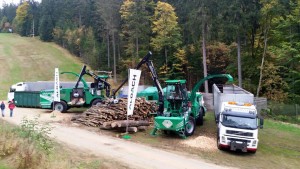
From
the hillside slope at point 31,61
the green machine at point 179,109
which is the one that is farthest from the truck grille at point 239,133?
the hillside slope at point 31,61

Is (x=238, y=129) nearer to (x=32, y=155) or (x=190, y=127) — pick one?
(x=190, y=127)

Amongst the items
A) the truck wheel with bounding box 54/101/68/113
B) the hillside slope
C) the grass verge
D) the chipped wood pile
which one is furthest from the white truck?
the hillside slope

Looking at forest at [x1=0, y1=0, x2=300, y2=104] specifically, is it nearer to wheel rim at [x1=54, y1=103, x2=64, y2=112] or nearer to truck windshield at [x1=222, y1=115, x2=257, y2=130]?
wheel rim at [x1=54, y1=103, x2=64, y2=112]

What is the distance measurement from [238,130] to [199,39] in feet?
95.3

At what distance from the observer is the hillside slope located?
5609 cm

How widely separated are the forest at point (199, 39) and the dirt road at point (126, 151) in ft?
66.0

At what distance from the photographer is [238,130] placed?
1598 centimetres

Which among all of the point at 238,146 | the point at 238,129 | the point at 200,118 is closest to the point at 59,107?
the point at 200,118

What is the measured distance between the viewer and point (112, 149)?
15500mm

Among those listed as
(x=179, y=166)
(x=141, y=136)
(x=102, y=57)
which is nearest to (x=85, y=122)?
(x=141, y=136)

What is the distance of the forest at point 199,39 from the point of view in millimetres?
33062

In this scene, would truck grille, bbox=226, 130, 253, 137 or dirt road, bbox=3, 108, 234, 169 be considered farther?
truck grille, bbox=226, 130, 253, 137

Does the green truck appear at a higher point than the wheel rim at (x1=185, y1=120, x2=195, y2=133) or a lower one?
higher

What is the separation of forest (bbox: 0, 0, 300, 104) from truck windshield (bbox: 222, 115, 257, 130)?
1780cm
